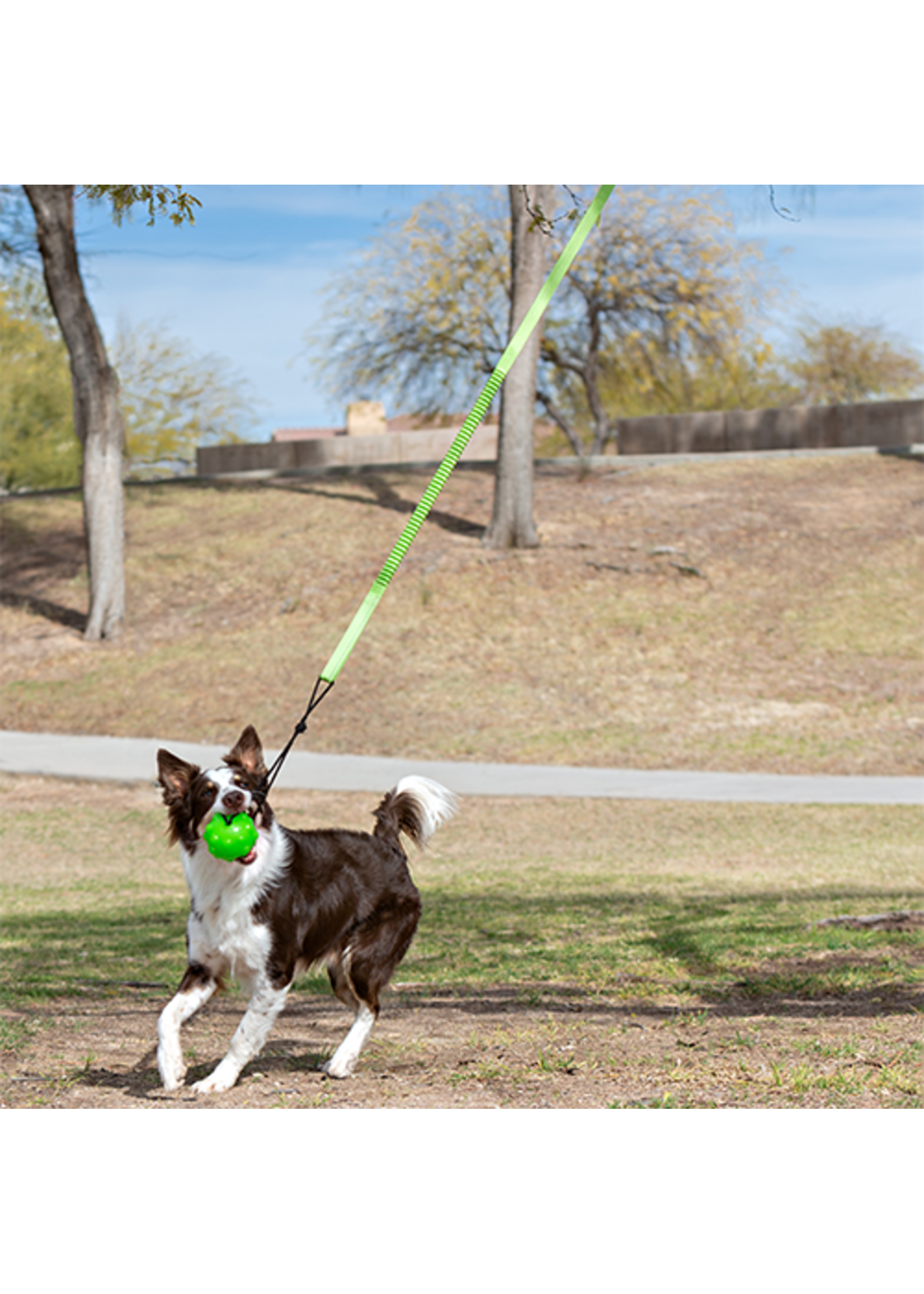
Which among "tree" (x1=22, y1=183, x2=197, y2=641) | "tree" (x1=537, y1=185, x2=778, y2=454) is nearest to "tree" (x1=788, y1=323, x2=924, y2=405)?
"tree" (x1=537, y1=185, x2=778, y2=454)

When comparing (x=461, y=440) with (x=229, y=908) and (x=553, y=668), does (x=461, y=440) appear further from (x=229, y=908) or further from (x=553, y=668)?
(x=553, y=668)

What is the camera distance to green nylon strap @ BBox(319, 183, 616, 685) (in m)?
4.68

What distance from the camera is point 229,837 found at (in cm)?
458

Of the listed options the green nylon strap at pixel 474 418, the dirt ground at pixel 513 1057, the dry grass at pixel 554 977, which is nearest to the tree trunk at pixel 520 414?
the dry grass at pixel 554 977

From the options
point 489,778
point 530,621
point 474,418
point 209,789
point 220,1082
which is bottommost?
point 489,778

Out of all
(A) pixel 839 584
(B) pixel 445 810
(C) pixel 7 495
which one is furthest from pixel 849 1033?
(C) pixel 7 495

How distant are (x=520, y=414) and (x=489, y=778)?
31.8ft

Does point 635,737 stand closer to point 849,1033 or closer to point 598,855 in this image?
point 598,855

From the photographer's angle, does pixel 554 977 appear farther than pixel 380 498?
No

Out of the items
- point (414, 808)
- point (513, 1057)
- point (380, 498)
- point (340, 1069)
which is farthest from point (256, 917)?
point (380, 498)

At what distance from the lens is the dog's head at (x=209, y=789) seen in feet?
15.2

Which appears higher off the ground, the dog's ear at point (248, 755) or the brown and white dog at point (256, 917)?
the dog's ear at point (248, 755)

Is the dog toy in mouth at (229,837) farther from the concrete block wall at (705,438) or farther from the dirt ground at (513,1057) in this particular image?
the concrete block wall at (705,438)

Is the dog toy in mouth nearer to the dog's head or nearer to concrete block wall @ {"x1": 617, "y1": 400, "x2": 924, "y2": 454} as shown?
the dog's head
